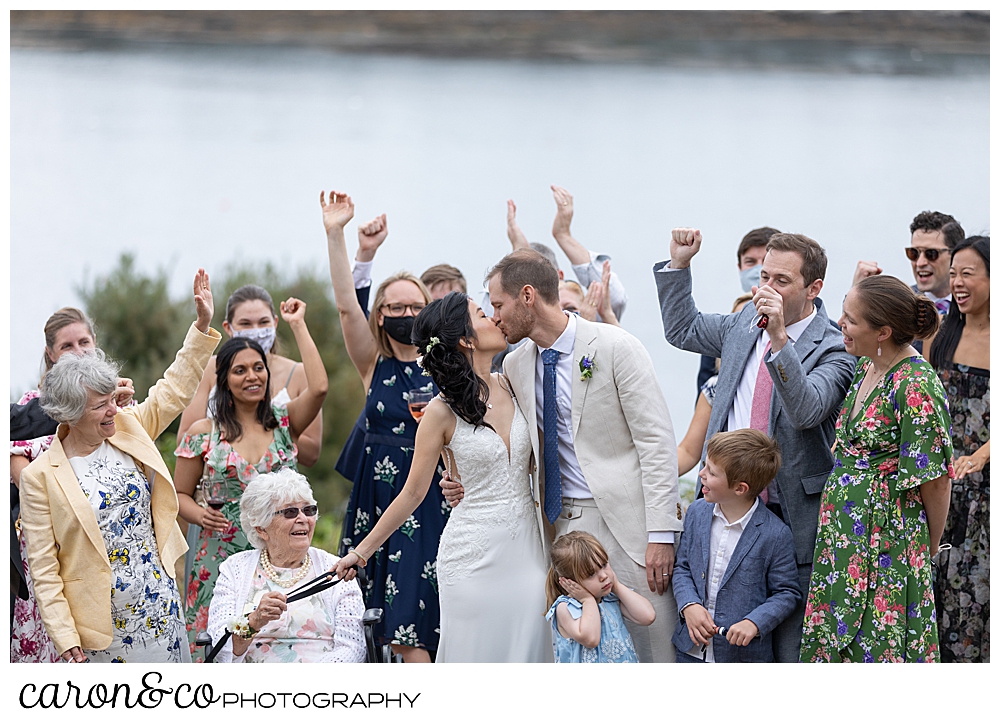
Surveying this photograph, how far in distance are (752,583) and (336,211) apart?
2538mm

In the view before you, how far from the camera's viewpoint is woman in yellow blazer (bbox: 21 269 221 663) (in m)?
3.29

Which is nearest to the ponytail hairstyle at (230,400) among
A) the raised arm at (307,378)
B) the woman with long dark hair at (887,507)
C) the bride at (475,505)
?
the raised arm at (307,378)

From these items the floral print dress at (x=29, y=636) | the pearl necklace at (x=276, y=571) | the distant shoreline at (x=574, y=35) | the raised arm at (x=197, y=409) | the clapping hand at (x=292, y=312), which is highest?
the distant shoreline at (x=574, y=35)

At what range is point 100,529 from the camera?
3342 millimetres

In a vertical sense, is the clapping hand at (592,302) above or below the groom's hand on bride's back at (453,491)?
above

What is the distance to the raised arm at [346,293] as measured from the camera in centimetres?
446

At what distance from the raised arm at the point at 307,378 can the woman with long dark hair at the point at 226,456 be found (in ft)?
0.58

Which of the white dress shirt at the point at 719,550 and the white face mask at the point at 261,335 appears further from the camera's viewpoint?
the white face mask at the point at 261,335

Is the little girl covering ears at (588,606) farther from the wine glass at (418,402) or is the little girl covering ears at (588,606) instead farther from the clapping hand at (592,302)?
the clapping hand at (592,302)

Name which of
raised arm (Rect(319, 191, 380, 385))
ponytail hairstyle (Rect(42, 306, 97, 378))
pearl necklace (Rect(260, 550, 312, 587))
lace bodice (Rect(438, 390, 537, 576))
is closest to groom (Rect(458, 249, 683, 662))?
lace bodice (Rect(438, 390, 537, 576))

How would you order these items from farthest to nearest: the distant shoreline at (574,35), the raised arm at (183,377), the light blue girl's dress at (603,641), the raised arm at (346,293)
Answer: the distant shoreline at (574,35), the raised arm at (346,293), the raised arm at (183,377), the light blue girl's dress at (603,641)
